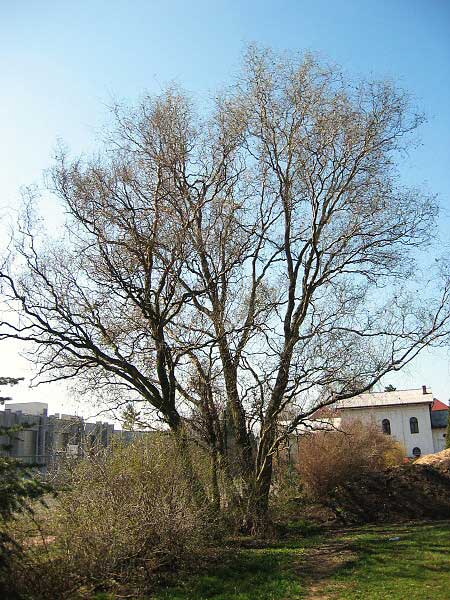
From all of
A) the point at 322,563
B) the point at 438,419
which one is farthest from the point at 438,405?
the point at 322,563

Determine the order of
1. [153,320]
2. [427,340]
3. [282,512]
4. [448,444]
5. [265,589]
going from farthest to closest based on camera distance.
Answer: [448,444], [282,512], [427,340], [153,320], [265,589]

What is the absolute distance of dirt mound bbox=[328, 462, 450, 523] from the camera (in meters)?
19.6

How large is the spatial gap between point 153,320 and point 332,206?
6391mm

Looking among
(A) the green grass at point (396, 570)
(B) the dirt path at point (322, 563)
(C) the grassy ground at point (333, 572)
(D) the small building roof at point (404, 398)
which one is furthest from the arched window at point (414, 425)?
(B) the dirt path at point (322, 563)

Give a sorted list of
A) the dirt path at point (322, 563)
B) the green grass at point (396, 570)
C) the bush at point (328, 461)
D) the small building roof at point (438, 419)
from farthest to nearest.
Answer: the small building roof at point (438, 419) → the bush at point (328, 461) → the dirt path at point (322, 563) → the green grass at point (396, 570)

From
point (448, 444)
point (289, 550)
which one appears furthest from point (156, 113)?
point (448, 444)

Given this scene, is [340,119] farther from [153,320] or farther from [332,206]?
[153,320]

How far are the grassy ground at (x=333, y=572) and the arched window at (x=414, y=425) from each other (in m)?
A: 42.6

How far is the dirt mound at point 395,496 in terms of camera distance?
771 inches

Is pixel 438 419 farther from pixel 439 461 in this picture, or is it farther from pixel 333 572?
pixel 333 572

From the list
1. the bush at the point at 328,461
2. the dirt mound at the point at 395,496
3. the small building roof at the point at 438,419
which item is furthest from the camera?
the small building roof at the point at 438,419

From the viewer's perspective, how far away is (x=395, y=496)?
66.5 feet

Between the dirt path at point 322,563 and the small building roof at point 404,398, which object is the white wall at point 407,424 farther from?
the dirt path at point 322,563

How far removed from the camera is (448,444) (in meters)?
31.1
